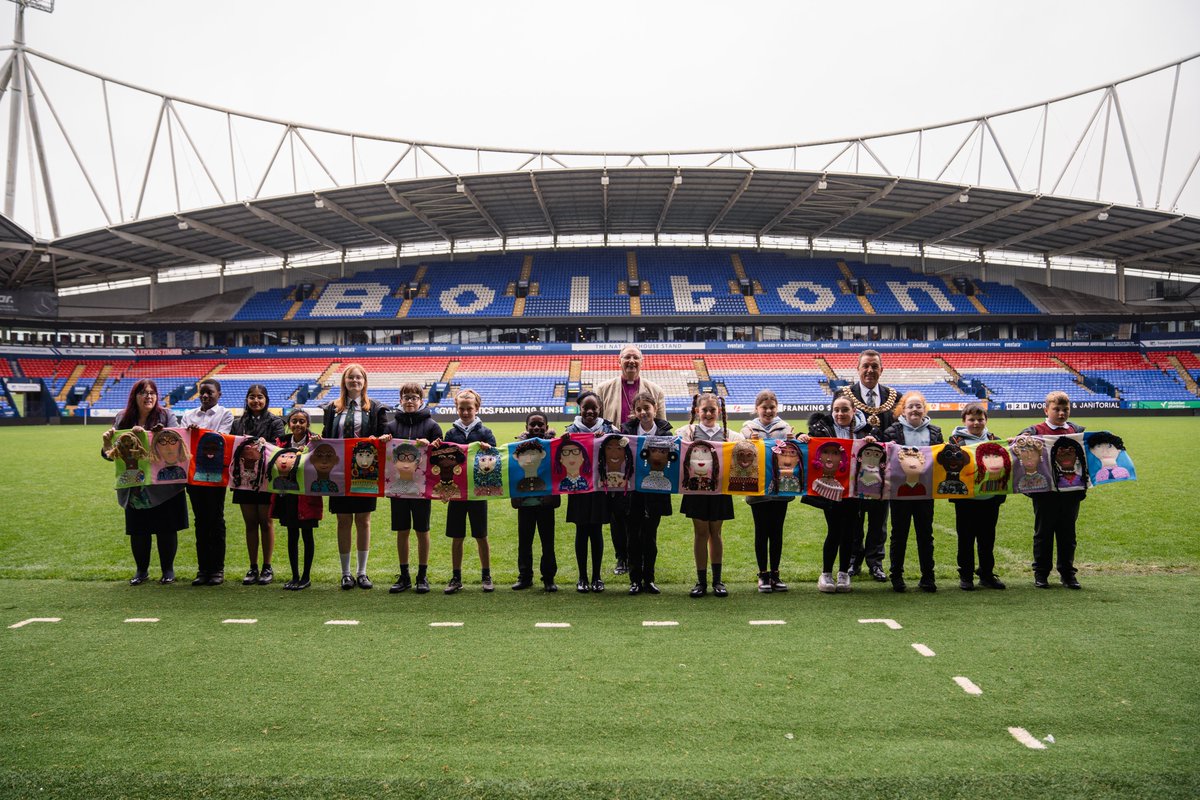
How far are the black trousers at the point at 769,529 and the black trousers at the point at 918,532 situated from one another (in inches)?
42.1

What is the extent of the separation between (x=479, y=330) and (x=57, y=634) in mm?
40328

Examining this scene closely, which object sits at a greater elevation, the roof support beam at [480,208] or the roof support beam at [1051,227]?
the roof support beam at [480,208]

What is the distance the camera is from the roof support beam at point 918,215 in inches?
1321

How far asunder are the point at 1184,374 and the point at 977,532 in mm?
45146

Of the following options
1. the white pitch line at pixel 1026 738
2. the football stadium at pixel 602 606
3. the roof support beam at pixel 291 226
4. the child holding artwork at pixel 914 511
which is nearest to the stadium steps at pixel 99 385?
the roof support beam at pixel 291 226

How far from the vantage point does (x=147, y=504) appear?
6.45 meters

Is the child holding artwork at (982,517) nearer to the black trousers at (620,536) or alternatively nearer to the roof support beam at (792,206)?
the black trousers at (620,536)

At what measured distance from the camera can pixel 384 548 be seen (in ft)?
27.5

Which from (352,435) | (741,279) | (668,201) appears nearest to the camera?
(352,435)

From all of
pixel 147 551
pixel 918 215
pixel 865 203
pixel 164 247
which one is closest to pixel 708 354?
pixel 865 203

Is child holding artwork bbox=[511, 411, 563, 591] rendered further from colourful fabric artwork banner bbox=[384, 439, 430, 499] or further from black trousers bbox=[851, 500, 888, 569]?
black trousers bbox=[851, 500, 888, 569]

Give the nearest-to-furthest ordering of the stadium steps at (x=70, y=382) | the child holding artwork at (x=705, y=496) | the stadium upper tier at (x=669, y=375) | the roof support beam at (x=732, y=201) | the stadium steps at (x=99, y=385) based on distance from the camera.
→ the child holding artwork at (x=705, y=496) → the roof support beam at (x=732, y=201) → the stadium upper tier at (x=669, y=375) → the stadium steps at (x=70, y=382) → the stadium steps at (x=99, y=385)

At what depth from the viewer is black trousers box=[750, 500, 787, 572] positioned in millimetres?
6203

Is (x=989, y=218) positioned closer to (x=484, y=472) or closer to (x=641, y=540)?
(x=641, y=540)
